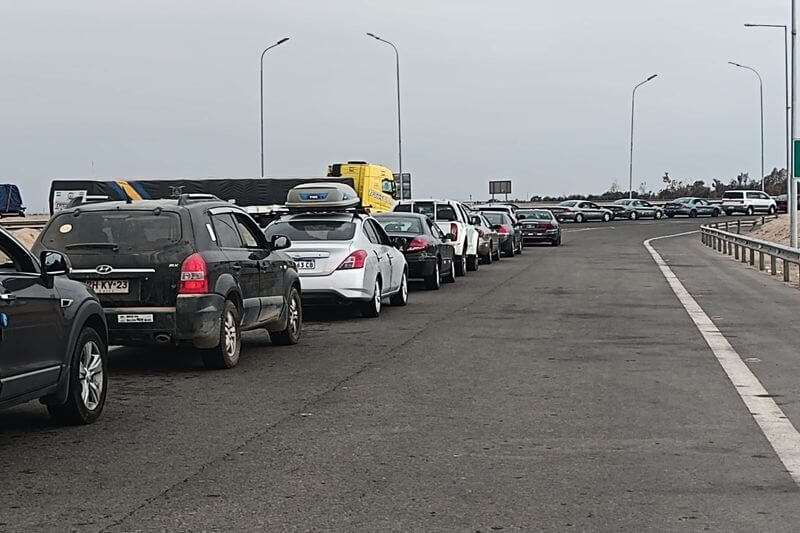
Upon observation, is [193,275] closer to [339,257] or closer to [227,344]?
[227,344]

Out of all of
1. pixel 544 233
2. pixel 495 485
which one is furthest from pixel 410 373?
pixel 544 233

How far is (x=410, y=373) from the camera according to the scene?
11250mm

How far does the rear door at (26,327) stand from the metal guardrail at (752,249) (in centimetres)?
1738

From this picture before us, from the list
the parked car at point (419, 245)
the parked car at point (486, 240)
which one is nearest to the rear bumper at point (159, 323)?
the parked car at point (419, 245)

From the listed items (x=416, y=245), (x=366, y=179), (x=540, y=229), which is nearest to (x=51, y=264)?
(x=416, y=245)

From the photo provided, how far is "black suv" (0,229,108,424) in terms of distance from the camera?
7449mm

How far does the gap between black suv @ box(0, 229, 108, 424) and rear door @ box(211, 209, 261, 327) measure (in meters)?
2.82

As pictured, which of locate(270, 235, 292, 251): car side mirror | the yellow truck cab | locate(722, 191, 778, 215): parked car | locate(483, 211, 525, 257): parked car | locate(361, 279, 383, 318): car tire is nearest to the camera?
locate(270, 235, 292, 251): car side mirror

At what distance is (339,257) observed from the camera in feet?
53.9

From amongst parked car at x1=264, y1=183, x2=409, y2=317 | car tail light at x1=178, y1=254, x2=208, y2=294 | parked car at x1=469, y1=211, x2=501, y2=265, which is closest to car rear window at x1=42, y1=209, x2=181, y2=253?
car tail light at x1=178, y1=254, x2=208, y2=294

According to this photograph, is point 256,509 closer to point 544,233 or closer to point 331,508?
point 331,508

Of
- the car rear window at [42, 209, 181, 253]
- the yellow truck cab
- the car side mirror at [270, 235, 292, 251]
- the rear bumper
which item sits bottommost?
the rear bumper

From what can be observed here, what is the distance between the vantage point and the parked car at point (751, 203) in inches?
3410

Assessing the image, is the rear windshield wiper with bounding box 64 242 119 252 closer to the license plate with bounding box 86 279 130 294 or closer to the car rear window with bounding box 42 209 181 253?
the car rear window with bounding box 42 209 181 253
